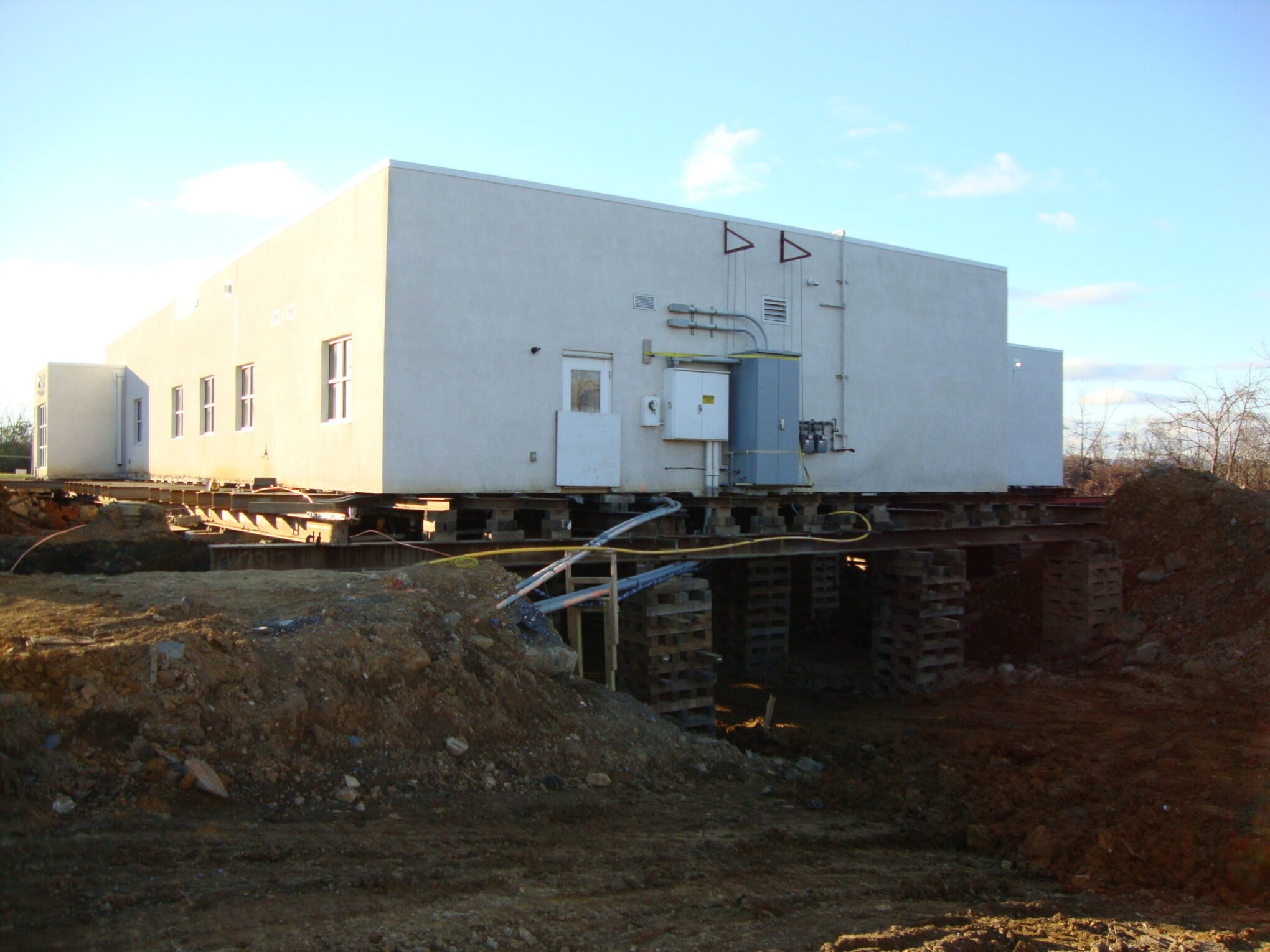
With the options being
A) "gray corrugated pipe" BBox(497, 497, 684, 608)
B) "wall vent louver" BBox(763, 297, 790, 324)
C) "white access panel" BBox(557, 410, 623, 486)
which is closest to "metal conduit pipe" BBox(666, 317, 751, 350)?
"wall vent louver" BBox(763, 297, 790, 324)

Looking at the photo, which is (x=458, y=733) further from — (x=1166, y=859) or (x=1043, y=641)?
(x=1043, y=641)

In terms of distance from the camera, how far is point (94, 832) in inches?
176

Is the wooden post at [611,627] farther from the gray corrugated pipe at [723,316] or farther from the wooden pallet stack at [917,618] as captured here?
the wooden pallet stack at [917,618]

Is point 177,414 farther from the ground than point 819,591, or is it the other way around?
point 177,414

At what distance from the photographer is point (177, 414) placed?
19328 mm

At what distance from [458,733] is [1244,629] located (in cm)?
1227

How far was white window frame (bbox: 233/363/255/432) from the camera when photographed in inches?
600

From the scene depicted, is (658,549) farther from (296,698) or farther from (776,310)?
(296,698)

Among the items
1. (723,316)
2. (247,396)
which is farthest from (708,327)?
(247,396)

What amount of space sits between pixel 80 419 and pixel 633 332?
18099mm

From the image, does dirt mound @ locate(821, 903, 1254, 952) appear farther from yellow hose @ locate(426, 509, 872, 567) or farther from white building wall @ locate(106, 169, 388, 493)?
white building wall @ locate(106, 169, 388, 493)

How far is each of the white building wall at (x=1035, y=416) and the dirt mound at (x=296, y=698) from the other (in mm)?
12686

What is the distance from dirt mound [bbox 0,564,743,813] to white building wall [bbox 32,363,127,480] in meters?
17.3

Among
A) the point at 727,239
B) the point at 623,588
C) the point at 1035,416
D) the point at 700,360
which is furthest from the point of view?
the point at 1035,416
